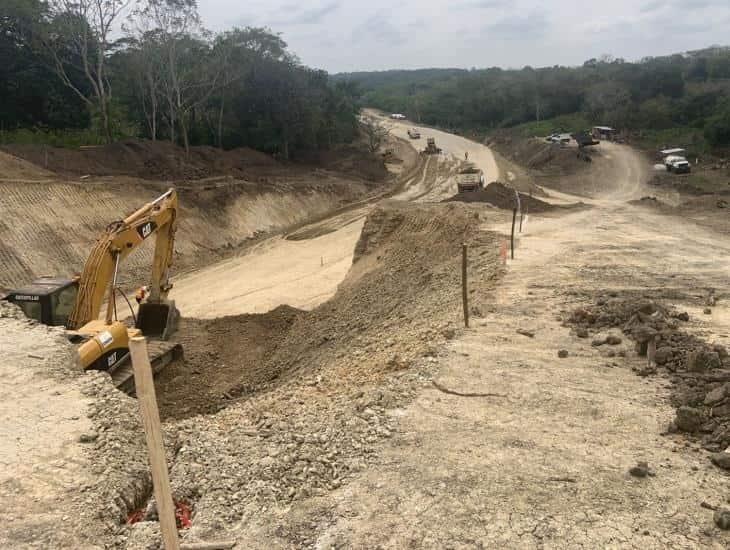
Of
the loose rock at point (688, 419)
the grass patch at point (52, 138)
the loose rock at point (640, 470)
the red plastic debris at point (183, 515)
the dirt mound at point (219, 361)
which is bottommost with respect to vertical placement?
the dirt mound at point (219, 361)

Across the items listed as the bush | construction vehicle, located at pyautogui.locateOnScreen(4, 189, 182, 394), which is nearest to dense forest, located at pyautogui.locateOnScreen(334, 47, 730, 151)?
the bush

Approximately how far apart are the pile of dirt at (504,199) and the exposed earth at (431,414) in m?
7.65

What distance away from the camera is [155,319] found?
15188mm

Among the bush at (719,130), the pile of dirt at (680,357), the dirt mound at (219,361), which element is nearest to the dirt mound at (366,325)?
the dirt mound at (219,361)

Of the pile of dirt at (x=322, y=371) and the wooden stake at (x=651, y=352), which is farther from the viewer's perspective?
the wooden stake at (x=651, y=352)

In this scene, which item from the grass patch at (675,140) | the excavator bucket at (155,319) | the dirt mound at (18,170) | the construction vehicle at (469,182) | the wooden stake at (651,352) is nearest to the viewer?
the wooden stake at (651,352)

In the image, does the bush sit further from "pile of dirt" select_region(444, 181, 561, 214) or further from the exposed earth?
the exposed earth

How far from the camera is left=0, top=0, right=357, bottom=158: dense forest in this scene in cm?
3372

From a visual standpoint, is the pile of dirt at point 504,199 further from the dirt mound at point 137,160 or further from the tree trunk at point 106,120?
the tree trunk at point 106,120

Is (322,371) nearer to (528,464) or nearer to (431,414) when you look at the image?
(431,414)

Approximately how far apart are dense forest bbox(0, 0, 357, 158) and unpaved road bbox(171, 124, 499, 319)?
42.1 feet

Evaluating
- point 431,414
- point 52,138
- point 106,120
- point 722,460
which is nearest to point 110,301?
point 431,414

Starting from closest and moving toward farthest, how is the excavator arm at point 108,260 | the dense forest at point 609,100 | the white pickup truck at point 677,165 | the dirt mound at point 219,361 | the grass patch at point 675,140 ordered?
1. the dirt mound at point 219,361
2. the excavator arm at point 108,260
3. the white pickup truck at point 677,165
4. the grass patch at point 675,140
5. the dense forest at point 609,100

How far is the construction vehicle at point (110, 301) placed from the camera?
11.2 m
